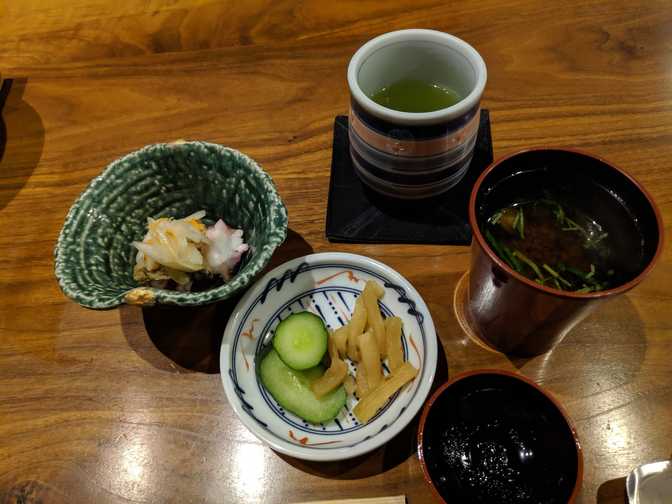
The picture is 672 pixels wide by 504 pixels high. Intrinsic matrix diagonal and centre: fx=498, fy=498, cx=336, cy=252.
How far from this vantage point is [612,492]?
0.87m

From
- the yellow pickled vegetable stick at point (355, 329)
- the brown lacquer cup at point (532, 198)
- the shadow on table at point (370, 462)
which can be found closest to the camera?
the brown lacquer cup at point (532, 198)

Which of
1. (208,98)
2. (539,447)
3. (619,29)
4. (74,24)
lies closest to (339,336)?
(539,447)

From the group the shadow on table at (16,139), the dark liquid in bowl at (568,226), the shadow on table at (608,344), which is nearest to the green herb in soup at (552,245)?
the dark liquid in bowl at (568,226)

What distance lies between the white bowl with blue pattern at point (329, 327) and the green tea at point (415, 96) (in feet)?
1.25

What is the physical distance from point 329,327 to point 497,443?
404mm

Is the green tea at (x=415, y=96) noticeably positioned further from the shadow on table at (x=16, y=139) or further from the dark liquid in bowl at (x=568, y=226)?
the shadow on table at (x=16, y=139)

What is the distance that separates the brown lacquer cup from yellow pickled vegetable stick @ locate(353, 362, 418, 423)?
194 mm

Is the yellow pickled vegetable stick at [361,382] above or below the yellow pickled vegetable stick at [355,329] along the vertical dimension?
below

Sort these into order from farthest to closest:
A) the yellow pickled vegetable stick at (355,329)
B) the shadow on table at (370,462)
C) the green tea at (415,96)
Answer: the green tea at (415,96), the yellow pickled vegetable stick at (355,329), the shadow on table at (370,462)

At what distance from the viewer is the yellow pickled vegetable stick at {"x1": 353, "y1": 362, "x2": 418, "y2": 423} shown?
3.05 feet

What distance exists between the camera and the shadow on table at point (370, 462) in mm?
913

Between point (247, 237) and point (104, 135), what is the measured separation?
1.97 ft

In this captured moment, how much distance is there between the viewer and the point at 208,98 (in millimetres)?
1443

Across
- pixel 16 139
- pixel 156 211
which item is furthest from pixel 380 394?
pixel 16 139
